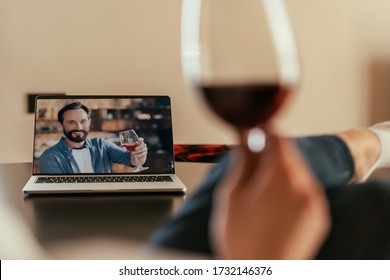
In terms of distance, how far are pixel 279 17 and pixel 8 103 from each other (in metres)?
1.17

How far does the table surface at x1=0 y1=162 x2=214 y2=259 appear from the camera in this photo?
0.54 meters

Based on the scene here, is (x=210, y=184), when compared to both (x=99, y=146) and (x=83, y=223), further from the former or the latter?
(x=99, y=146)

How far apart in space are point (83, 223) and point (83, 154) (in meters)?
0.19

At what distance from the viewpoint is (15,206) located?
2.07 feet

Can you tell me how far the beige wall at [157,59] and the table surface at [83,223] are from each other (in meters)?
0.12

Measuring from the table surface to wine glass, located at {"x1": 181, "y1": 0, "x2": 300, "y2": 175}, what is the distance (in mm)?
284

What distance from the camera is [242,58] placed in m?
0.26

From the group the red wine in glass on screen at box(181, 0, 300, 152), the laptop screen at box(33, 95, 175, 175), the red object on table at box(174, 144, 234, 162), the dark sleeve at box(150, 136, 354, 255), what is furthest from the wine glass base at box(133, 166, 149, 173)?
the red wine in glass on screen at box(181, 0, 300, 152)

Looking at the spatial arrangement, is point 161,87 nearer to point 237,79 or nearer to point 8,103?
point 8,103

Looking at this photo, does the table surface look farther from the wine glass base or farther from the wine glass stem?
the wine glass stem

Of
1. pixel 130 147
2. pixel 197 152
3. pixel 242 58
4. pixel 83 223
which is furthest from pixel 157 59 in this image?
pixel 242 58

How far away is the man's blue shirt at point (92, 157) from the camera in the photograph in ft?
2.43

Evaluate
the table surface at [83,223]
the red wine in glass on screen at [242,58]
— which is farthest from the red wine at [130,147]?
the red wine in glass on screen at [242,58]
